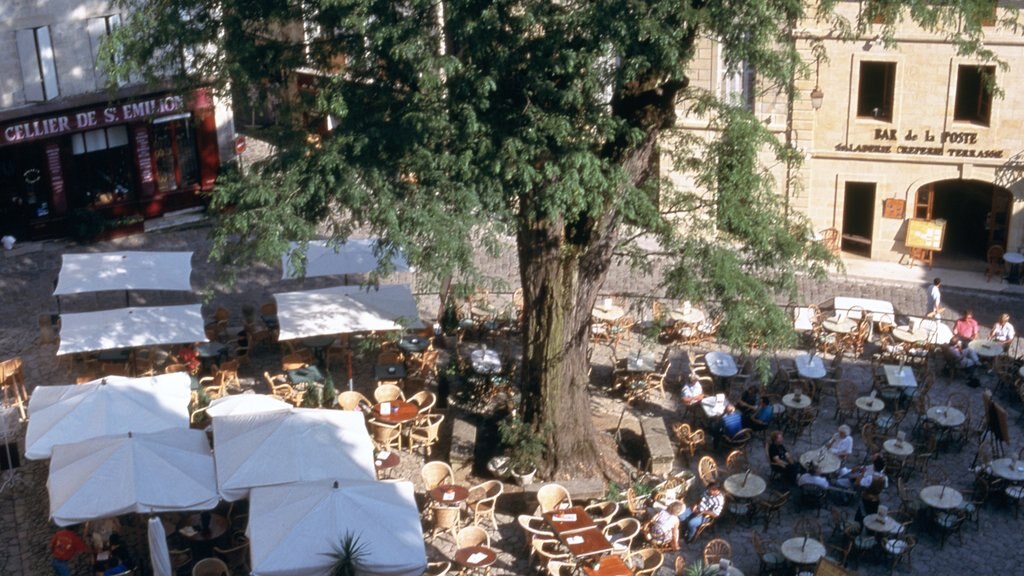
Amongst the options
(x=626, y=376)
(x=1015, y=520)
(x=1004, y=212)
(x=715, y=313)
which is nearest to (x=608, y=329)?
(x=626, y=376)

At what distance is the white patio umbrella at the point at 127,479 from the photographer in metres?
16.9

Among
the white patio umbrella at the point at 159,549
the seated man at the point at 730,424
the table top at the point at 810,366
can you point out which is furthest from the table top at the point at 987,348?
the white patio umbrella at the point at 159,549

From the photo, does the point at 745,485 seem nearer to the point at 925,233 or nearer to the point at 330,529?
the point at 330,529

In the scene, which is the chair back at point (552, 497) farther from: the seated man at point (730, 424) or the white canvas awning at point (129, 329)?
the white canvas awning at point (129, 329)

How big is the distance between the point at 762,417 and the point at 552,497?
448 cm

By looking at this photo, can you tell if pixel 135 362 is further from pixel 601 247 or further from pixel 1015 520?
pixel 1015 520

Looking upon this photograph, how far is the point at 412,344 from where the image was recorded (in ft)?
79.4

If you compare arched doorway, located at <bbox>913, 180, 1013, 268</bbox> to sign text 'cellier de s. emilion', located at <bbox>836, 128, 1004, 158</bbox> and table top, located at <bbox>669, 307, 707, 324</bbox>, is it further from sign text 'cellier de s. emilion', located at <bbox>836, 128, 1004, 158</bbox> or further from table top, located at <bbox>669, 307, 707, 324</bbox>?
table top, located at <bbox>669, 307, 707, 324</bbox>

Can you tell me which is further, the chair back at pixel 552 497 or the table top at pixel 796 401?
the table top at pixel 796 401

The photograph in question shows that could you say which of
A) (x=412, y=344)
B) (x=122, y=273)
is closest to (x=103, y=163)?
(x=122, y=273)

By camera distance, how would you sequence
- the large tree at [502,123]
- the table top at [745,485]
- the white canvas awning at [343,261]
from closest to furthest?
the large tree at [502,123] < the table top at [745,485] < the white canvas awning at [343,261]

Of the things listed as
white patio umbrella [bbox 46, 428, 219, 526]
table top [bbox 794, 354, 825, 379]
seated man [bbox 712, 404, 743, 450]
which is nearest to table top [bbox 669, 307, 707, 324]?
table top [bbox 794, 354, 825, 379]

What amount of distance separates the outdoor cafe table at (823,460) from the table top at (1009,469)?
2415mm

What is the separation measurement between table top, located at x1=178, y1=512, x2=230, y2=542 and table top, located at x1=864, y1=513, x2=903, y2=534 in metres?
9.06
